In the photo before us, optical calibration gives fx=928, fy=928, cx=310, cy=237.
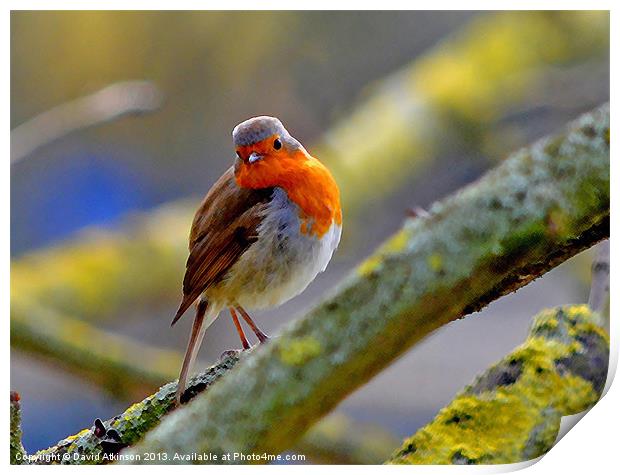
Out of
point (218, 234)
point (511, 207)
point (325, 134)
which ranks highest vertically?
point (325, 134)

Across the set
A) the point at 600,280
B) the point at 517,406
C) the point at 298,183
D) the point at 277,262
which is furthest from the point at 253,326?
the point at 600,280

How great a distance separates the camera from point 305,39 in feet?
6.23

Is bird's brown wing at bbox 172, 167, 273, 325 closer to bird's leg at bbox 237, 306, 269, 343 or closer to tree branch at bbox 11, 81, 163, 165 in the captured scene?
bird's leg at bbox 237, 306, 269, 343

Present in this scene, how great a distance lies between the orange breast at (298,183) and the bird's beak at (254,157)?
0.6 inches

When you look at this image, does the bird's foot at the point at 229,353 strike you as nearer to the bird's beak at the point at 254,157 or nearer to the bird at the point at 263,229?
the bird at the point at 263,229

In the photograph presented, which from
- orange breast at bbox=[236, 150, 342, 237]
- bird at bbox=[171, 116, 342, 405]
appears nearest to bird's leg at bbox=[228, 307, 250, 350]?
bird at bbox=[171, 116, 342, 405]

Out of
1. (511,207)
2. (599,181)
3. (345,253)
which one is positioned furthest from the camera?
(345,253)

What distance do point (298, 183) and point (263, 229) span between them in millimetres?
120

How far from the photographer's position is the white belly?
191cm

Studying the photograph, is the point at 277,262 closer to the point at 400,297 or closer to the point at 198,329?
the point at 198,329

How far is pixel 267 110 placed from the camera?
1925 millimetres
